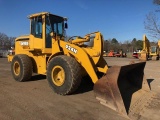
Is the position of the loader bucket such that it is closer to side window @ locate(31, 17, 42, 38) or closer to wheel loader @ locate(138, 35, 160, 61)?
side window @ locate(31, 17, 42, 38)

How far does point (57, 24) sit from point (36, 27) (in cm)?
82

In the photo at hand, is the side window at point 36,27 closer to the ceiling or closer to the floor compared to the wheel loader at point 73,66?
closer to the ceiling

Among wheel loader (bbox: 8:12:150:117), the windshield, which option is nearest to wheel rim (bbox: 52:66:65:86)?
wheel loader (bbox: 8:12:150:117)

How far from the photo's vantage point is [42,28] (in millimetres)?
8109

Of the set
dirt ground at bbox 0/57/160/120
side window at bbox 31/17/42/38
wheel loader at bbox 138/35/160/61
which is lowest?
dirt ground at bbox 0/57/160/120

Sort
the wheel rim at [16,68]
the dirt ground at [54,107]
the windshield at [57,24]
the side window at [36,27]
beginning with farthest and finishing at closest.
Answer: the wheel rim at [16,68]
the side window at [36,27]
the windshield at [57,24]
the dirt ground at [54,107]

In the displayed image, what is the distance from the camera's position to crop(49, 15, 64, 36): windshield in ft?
26.8

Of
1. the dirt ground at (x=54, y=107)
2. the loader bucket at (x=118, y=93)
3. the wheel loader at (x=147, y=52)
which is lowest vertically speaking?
the dirt ground at (x=54, y=107)

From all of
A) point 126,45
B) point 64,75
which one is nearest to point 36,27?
point 64,75

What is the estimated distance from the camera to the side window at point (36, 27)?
834 cm

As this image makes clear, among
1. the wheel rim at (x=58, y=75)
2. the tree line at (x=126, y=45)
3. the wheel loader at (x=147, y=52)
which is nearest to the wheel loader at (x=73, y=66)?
the wheel rim at (x=58, y=75)

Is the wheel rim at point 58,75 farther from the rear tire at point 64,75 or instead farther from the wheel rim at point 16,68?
the wheel rim at point 16,68

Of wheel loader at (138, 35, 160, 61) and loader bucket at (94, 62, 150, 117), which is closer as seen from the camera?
loader bucket at (94, 62, 150, 117)

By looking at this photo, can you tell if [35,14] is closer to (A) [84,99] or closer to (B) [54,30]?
(B) [54,30]
